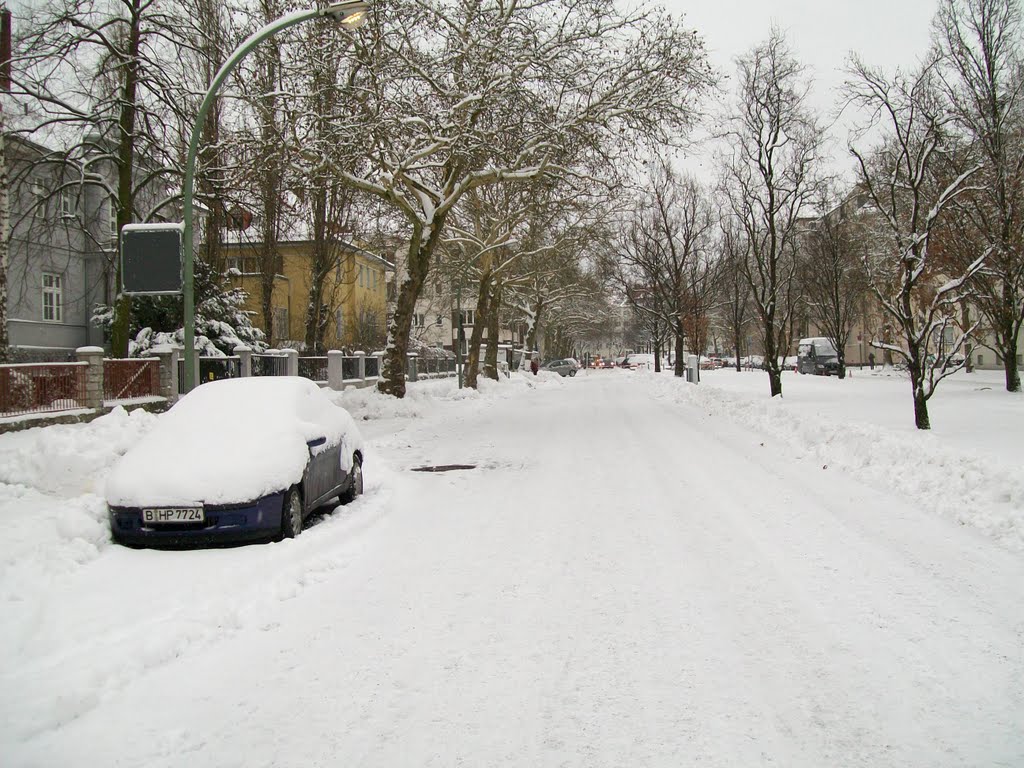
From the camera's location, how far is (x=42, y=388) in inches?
573

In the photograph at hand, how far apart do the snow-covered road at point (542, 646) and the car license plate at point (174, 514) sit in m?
0.35

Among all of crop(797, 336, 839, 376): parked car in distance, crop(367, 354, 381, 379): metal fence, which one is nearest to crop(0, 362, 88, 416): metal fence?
crop(367, 354, 381, 379): metal fence

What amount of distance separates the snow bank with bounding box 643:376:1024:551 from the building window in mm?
29463

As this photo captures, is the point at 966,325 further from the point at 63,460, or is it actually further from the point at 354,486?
the point at 63,460

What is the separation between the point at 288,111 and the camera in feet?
56.8

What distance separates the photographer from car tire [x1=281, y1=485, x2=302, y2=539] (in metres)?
7.12

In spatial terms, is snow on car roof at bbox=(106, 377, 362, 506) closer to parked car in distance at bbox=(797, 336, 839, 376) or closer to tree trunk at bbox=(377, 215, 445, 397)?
tree trunk at bbox=(377, 215, 445, 397)

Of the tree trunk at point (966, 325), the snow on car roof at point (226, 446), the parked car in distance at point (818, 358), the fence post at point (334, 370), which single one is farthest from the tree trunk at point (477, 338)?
the parked car in distance at point (818, 358)

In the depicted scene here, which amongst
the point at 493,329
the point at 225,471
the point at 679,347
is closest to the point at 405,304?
the point at 225,471

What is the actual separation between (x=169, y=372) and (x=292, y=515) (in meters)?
13.4

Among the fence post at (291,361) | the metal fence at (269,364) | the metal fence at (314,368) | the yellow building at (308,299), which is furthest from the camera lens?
the yellow building at (308,299)

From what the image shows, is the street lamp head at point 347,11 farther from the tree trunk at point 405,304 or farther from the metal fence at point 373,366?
the metal fence at point 373,366

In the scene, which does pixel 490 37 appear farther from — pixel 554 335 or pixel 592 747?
pixel 554 335

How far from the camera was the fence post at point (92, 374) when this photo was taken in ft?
51.4
